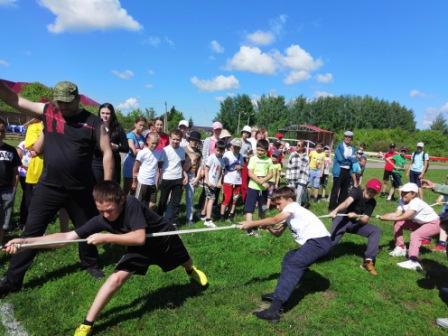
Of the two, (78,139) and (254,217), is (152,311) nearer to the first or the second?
(78,139)

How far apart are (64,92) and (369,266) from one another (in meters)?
4.99

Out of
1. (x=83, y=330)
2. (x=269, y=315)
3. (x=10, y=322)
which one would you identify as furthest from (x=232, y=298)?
(x=10, y=322)

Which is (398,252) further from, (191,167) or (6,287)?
(6,287)

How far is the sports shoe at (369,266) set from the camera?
19.3 ft

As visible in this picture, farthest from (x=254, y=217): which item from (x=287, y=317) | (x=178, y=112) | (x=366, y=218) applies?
(x=178, y=112)

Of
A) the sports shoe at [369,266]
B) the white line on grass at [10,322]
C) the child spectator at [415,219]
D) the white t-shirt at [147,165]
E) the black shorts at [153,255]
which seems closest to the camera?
the white line on grass at [10,322]

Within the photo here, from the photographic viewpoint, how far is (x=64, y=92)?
13.3 feet

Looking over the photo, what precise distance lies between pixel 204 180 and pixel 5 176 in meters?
→ 3.93

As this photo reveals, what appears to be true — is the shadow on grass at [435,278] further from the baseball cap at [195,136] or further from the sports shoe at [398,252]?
the baseball cap at [195,136]

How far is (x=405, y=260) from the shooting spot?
6629mm

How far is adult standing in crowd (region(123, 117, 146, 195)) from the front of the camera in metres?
7.52

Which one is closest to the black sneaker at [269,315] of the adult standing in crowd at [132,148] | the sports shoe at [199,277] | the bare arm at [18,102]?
the sports shoe at [199,277]

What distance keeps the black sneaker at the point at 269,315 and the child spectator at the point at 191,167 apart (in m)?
3.71

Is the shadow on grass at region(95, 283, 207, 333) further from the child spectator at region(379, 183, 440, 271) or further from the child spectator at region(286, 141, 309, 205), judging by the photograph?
the child spectator at region(286, 141, 309, 205)
